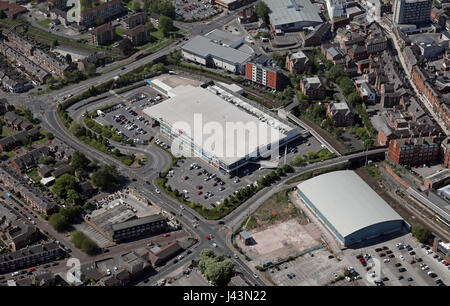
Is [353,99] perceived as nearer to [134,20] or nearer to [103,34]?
[134,20]

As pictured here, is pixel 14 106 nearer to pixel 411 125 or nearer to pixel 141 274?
pixel 141 274

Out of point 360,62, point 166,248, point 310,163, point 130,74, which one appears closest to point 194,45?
point 130,74

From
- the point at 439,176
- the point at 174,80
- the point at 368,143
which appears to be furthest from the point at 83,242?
the point at 439,176

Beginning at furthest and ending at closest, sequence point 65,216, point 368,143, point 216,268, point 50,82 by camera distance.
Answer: point 50,82, point 368,143, point 65,216, point 216,268

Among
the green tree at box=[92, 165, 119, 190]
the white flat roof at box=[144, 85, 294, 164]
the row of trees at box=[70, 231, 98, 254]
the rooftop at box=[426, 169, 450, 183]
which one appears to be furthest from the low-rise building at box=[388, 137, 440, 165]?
the row of trees at box=[70, 231, 98, 254]

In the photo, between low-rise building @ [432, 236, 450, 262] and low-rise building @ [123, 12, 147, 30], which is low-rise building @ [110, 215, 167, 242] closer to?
low-rise building @ [432, 236, 450, 262]
